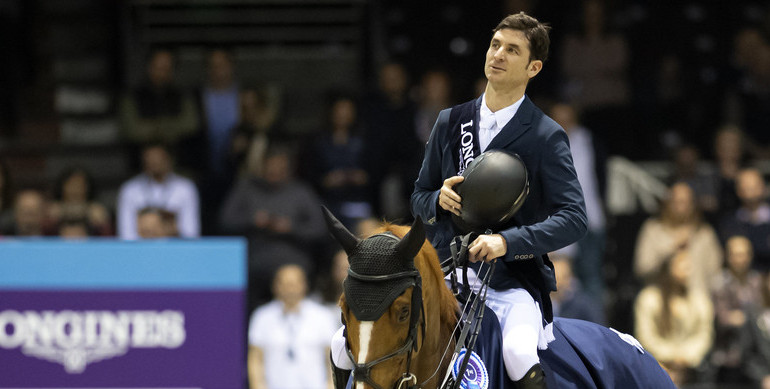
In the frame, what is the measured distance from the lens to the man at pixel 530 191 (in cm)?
420

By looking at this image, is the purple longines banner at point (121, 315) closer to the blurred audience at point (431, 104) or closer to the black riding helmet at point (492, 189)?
the blurred audience at point (431, 104)

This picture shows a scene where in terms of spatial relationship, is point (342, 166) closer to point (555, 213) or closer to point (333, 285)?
point (333, 285)

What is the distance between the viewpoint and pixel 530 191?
4.42m

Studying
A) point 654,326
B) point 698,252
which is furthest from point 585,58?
point 654,326

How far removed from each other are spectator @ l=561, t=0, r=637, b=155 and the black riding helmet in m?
7.61

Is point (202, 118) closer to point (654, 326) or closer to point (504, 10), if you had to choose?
point (504, 10)

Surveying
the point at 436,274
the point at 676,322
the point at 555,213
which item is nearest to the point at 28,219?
the point at 676,322

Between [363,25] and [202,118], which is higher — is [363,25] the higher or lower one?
the higher one

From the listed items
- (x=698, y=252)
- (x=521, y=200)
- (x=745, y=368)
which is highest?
(x=521, y=200)

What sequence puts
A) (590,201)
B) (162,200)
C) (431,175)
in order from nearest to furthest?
(431,175) < (162,200) < (590,201)

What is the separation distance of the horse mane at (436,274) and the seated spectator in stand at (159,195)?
6.21 metres

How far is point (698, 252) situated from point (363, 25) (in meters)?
5.12

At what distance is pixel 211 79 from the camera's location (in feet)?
37.1

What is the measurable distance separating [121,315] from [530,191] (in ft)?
13.4
